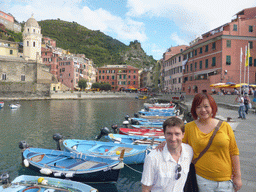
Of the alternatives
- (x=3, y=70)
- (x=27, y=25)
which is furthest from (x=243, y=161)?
(x=27, y=25)

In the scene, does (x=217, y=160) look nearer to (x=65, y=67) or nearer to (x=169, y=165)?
(x=169, y=165)

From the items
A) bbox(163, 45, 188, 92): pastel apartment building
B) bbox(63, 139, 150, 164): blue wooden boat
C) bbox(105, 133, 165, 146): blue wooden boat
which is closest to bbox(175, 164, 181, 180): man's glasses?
bbox(63, 139, 150, 164): blue wooden boat

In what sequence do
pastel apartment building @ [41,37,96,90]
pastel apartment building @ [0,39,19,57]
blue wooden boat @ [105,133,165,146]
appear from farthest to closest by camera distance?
pastel apartment building @ [41,37,96,90] < pastel apartment building @ [0,39,19,57] < blue wooden boat @ [105,133,165,146]

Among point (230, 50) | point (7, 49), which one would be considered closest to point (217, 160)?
point (230, 50)

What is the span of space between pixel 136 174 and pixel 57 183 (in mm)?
4288

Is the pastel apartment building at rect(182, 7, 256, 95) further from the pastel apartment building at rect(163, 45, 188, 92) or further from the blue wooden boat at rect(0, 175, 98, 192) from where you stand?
the blue wooden boat at rect(0, 175, 98, 192)

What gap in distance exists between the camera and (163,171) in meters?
2.33

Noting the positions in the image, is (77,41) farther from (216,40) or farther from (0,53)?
(216,40)

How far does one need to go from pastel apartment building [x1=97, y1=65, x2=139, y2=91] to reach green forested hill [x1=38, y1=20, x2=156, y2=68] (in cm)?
3609

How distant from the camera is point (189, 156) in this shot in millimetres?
2490

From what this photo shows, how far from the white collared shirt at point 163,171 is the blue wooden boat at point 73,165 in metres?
4.63

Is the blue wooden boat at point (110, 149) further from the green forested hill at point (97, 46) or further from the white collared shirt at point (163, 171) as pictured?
the green forested hill at point (97, 46)

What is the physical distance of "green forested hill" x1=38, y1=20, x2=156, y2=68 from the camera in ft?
463

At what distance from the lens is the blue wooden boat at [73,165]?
704 centimetres
